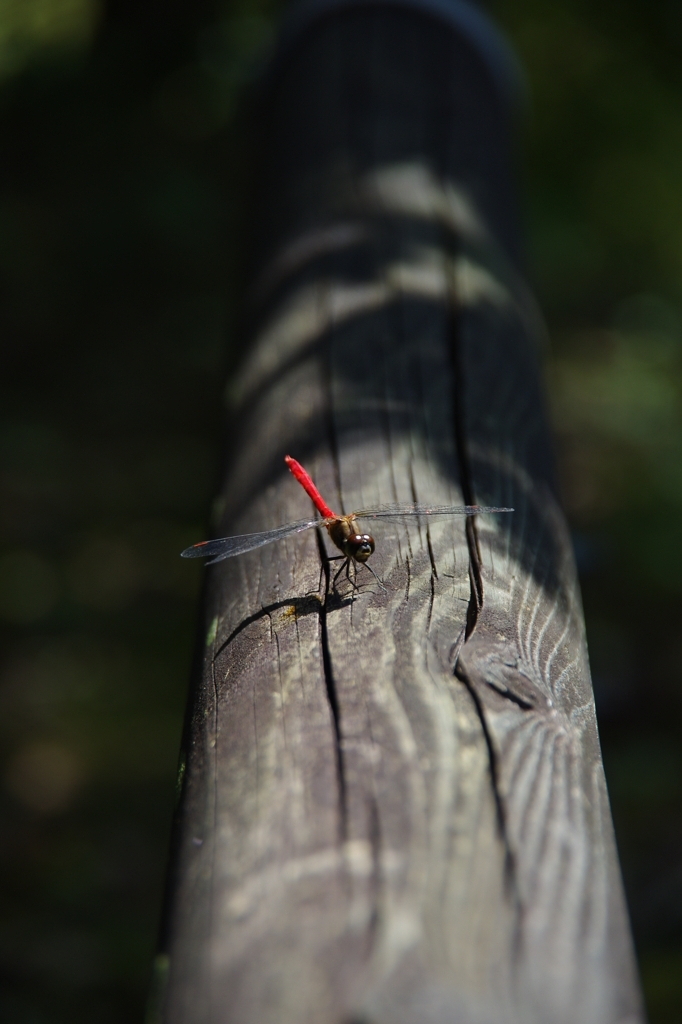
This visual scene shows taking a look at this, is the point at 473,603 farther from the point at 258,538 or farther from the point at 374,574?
the point at 258,538

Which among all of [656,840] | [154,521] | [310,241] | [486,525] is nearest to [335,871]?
[486,525]

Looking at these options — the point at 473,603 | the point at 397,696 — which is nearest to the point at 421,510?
the point at 473,603

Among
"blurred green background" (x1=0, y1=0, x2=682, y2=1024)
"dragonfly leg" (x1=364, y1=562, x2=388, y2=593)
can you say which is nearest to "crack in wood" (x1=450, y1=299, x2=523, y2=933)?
"dragonfly leg" (x1=364, y1=562, x2=388, y2=593)

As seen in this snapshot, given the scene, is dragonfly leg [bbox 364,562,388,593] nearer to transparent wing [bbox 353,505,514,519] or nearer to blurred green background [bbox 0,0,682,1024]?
transparent wing [bbox 353,505,514,519]

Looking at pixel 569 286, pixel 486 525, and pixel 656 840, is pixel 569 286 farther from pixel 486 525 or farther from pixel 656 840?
pixel 486 525

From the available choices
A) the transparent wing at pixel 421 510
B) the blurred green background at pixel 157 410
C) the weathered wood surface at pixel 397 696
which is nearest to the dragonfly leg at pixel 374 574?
the weathered wood surface at pixel 397 696

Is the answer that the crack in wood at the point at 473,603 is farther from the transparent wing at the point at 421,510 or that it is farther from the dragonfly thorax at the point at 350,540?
the dragonfly thorax at the point at 350,540
